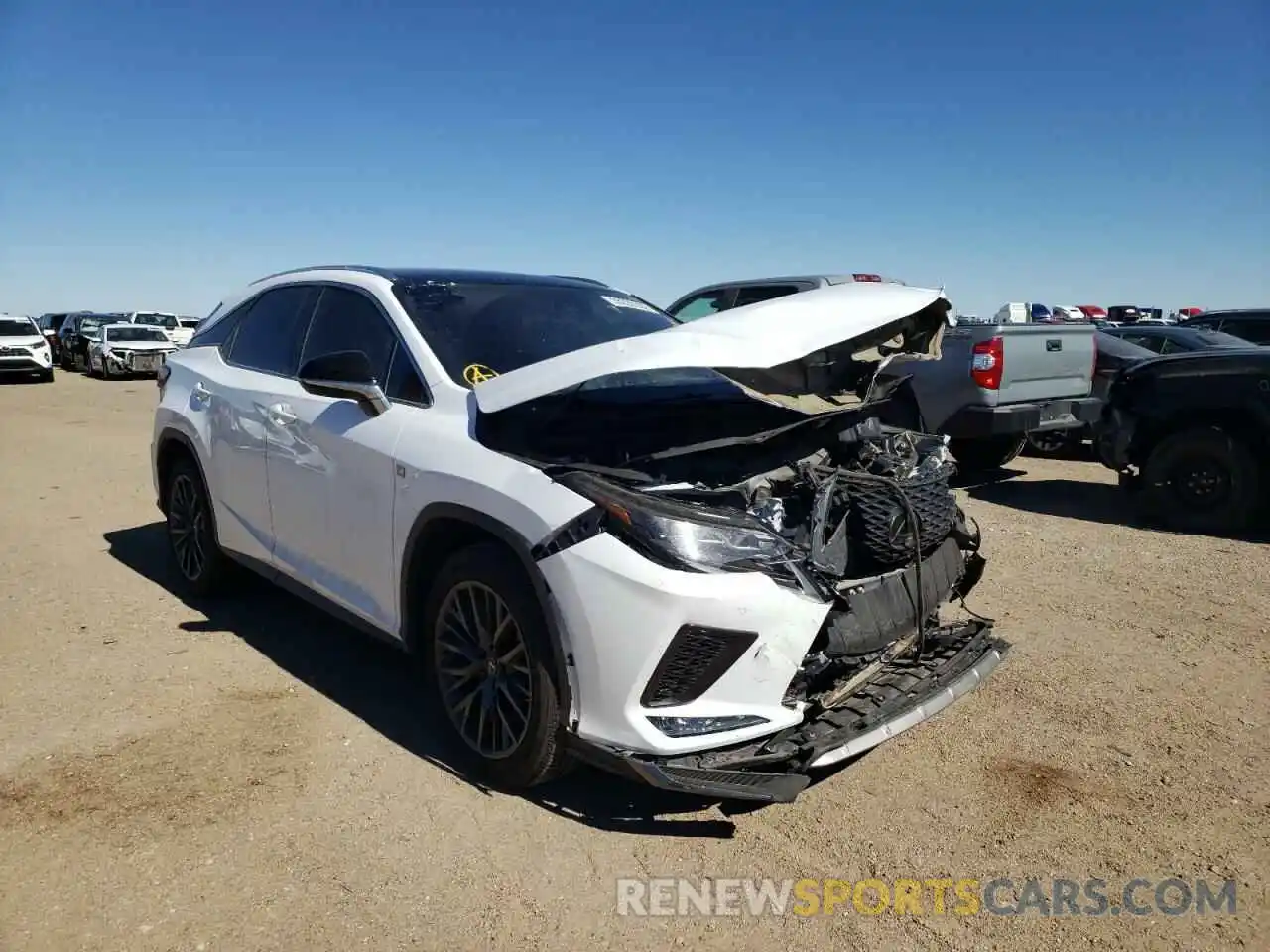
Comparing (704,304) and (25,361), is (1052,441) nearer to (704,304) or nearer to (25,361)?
(704,304)

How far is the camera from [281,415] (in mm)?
4379

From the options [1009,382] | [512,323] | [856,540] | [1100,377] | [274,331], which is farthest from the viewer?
[1100,377]

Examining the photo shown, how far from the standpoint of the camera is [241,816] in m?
3.20

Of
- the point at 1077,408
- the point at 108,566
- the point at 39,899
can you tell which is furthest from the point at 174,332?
the point at 39,899

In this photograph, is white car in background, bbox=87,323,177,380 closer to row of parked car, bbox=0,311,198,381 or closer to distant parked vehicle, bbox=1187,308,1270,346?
row of parked car, bbox=0,311,198,381

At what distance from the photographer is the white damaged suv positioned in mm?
2811

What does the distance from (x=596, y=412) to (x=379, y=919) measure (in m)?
1.91

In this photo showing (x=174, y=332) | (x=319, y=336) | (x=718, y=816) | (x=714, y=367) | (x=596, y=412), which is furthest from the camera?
(x=174, y=332)

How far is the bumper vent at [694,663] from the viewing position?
2.77 meters

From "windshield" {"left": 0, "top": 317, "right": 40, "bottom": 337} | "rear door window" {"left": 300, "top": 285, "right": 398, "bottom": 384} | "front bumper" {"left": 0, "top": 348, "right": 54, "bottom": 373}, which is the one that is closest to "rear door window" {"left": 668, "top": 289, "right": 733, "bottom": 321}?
"rear door window" {"left": 300, "top": 285, "right": 398, "bottom": 384}

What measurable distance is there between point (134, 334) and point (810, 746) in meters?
29.4

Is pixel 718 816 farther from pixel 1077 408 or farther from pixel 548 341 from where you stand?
pixel 1077 408

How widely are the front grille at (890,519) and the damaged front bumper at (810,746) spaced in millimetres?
437

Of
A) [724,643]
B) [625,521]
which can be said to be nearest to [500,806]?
[724,643]
